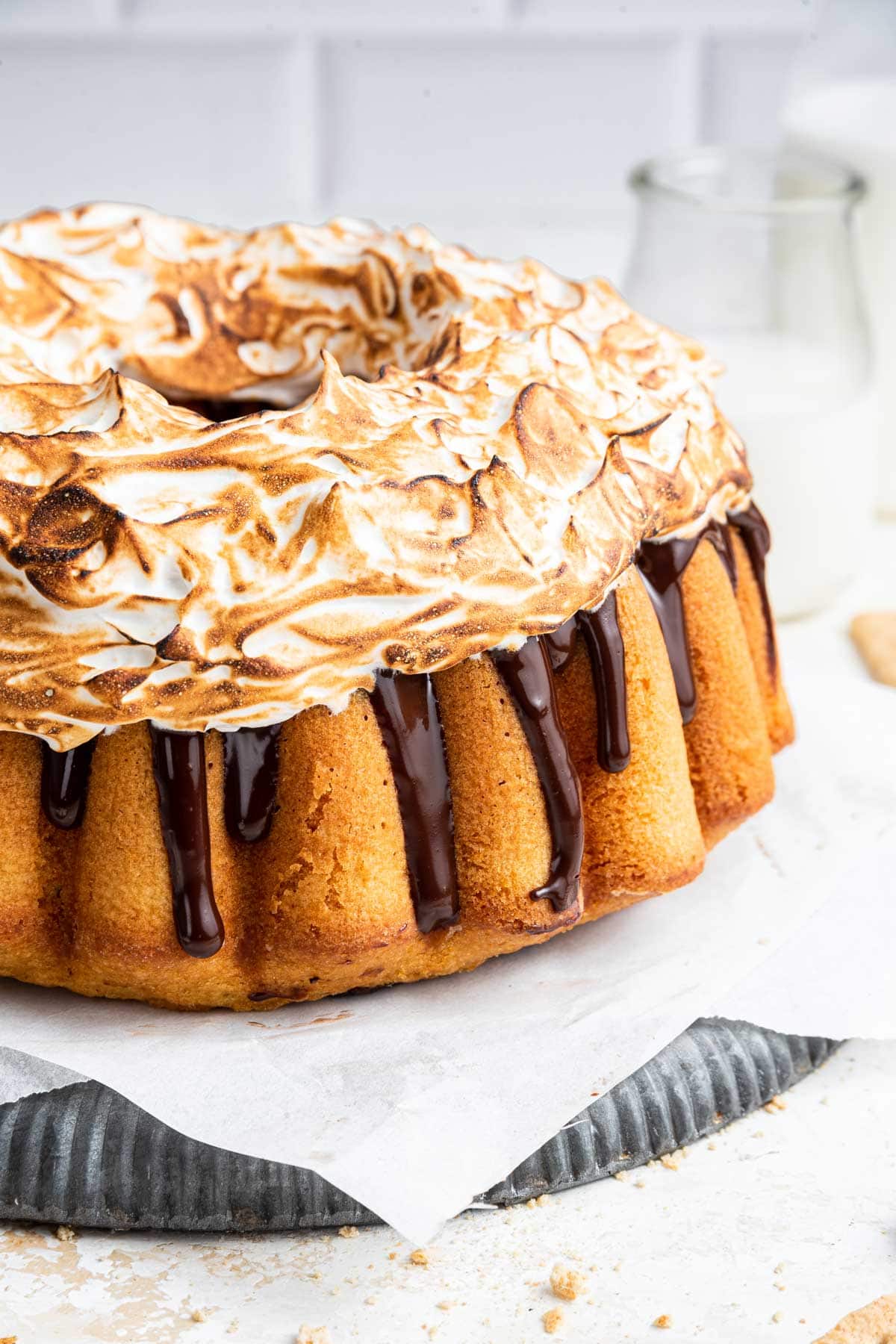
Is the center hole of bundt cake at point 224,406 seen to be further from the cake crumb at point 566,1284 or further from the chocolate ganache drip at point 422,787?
the cake crumb at point 566,1284

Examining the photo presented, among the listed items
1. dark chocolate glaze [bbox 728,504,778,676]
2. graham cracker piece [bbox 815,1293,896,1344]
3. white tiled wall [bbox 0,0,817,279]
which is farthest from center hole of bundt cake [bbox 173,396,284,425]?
white tiled wall [bbox 0,0,817,279]

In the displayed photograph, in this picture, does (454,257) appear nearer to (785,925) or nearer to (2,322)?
(2,322)

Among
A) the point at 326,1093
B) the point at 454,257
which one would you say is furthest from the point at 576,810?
the point at 454,257

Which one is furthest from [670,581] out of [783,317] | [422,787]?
[783,317]

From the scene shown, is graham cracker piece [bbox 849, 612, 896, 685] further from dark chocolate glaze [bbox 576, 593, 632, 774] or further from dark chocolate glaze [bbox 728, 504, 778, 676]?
dark chocolate glaze [bbox 576, 593, 632, 774]

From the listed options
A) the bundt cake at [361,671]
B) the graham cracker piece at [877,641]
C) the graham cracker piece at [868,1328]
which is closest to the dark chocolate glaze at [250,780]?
the bundt cake at [361,671]

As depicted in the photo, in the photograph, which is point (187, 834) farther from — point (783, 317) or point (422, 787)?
point (783, 317)
